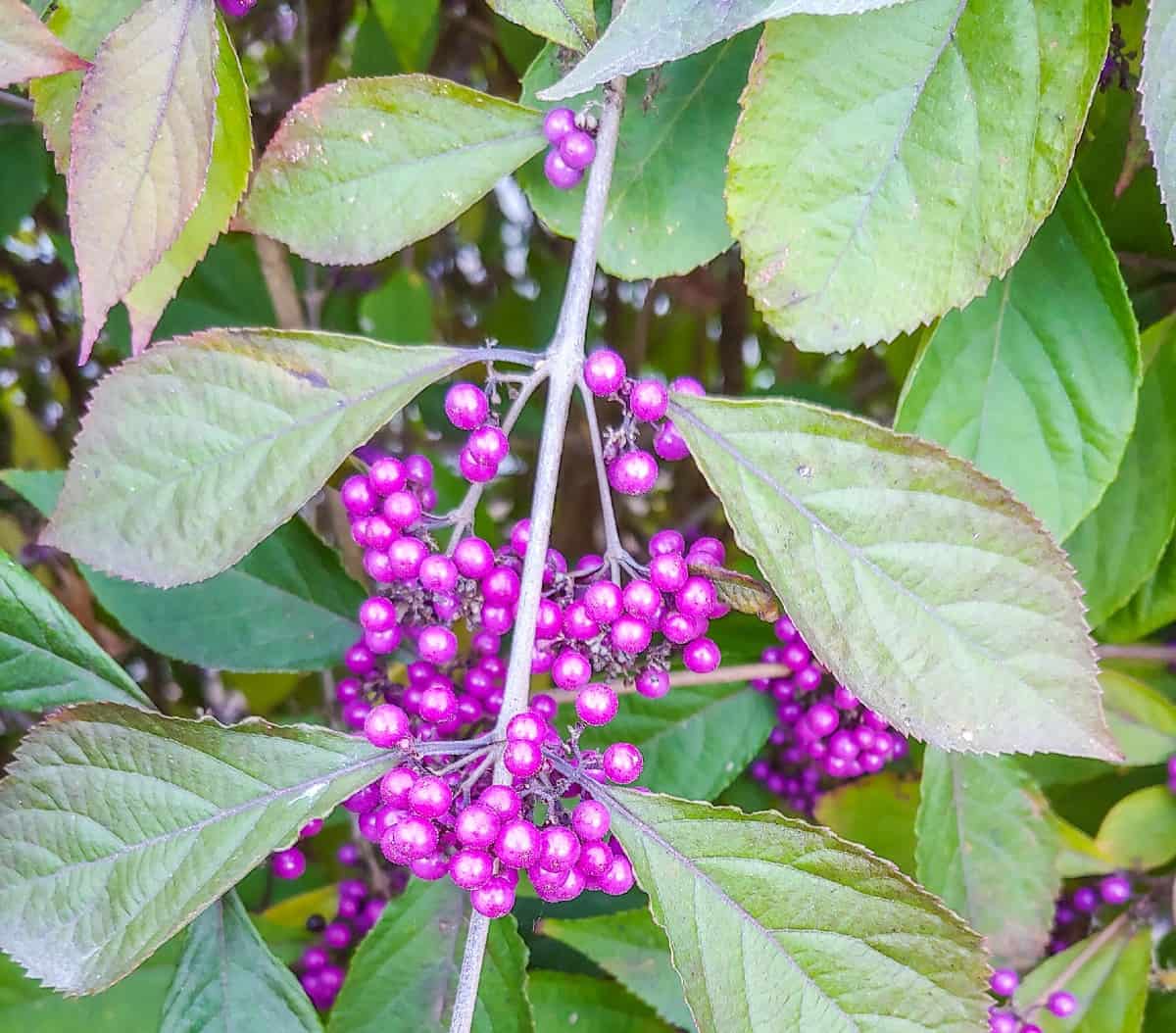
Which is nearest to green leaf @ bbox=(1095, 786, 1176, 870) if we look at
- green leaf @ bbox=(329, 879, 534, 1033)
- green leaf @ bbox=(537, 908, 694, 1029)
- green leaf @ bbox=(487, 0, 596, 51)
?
green leaf @ bbox=(537, 908, 694, 1029)

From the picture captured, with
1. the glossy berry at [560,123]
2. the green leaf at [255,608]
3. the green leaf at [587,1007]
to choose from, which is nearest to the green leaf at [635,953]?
the green leaf at [587,1007]

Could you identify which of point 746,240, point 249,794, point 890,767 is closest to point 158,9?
point 746,240

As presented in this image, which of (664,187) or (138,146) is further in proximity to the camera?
(664,187)

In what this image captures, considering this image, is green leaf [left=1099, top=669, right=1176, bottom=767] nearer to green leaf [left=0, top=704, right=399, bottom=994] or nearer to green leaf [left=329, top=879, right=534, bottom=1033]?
green leaf [left=329, top=879, right=534, bottom=1033]

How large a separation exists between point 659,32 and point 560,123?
214 millimetres

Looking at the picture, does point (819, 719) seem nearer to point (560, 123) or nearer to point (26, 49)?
point (560, 123)

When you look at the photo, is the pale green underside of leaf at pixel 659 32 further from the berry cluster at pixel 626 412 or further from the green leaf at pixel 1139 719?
the green leaf at pixel 1139 719

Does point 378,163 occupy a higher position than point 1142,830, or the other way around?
point 378,163

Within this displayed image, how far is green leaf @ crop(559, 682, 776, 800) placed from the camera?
45.3 inches

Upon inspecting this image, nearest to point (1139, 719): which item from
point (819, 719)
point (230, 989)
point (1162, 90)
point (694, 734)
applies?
point (819, 719)

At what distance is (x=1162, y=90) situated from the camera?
714mm

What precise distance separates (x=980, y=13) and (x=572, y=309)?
0.36m

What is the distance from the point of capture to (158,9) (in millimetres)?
726

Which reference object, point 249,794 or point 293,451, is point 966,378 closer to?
point 293,451
